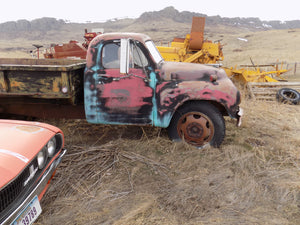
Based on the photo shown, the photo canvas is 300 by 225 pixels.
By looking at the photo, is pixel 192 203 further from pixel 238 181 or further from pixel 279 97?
pixel 279 97

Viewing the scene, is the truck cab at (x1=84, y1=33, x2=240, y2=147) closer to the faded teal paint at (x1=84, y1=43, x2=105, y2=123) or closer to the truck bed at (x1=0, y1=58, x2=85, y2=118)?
the faded teal paint at (x1=84, y1=43, x2=105, y2=123)

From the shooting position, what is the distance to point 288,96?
7.30 m

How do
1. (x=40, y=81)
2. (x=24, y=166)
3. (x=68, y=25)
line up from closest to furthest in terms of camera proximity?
(x=24, y=166) < (x=40, y=81) < (x=68, y=25)

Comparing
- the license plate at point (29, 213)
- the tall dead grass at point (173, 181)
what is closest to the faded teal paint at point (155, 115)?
the tall dead grass at point (173, 181)

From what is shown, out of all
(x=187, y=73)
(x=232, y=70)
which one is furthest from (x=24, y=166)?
(x=232, y=70)

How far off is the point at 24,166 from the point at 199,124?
2.70 metres

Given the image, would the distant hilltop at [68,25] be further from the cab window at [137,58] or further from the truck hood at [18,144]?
the truck hood at [18,144]

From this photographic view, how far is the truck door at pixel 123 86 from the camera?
3660 mm

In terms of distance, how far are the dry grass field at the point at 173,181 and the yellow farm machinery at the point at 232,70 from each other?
303cm

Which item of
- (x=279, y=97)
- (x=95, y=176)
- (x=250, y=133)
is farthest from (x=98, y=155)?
(x=279, y=97)

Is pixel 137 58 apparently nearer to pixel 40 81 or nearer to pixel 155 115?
pixel 155 115

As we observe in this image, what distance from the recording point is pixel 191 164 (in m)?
3.43

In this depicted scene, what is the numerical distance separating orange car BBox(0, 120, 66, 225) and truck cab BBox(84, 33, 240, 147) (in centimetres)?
134

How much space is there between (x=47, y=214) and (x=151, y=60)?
2.51 m
